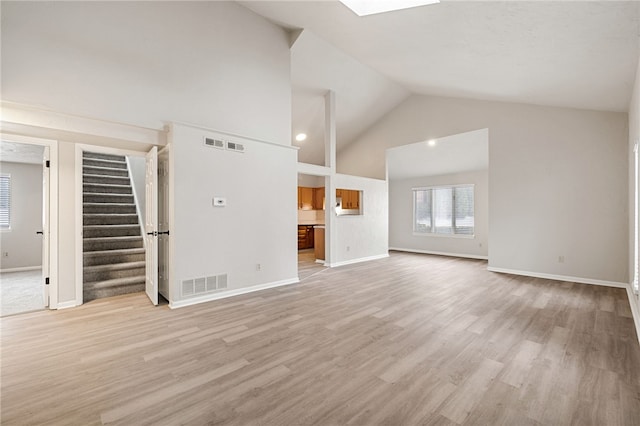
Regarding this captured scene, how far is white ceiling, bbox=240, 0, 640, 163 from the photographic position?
2.70 meters

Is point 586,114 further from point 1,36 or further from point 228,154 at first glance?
point 1,36

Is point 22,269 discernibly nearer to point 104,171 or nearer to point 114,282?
point 104,171

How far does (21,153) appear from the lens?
5.46 meters

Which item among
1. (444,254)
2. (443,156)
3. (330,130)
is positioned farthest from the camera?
(444,254)

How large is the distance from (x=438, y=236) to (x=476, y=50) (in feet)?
19.6

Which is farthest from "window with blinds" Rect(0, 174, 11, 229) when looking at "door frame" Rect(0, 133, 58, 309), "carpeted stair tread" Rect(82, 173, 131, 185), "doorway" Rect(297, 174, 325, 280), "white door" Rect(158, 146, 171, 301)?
"doorway" Rect(297, 174, 325, 280)

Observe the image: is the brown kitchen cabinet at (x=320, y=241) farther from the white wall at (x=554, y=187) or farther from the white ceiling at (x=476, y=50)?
the white wall at (x=554, y=187)

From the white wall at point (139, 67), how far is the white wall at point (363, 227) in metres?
2.91

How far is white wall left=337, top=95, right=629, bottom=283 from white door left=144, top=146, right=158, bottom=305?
6284 millimetres

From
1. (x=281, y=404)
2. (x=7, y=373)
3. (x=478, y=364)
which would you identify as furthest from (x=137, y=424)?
(x=478, y=364)

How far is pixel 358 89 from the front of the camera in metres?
6.90

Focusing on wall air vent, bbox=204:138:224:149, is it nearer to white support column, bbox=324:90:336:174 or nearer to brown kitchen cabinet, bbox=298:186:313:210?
white support column, bbox=324:90:336:174

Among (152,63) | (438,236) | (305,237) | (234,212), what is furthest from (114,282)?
(438,236)

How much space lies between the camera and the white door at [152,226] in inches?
154
